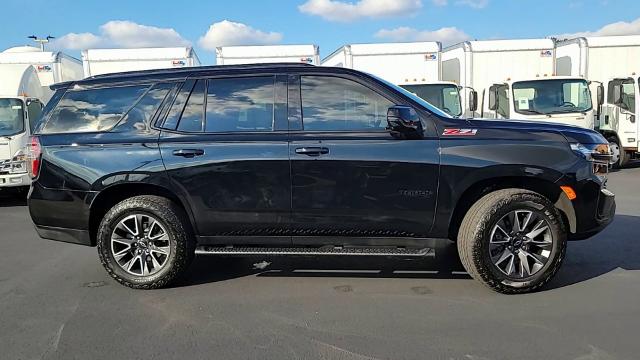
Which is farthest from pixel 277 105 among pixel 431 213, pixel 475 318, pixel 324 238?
pixel 475 318

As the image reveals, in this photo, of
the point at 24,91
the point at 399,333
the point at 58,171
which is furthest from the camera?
the point at 24,91

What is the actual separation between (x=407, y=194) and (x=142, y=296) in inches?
96.4

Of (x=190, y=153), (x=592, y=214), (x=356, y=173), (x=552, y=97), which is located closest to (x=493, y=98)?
(x=552, y=97)

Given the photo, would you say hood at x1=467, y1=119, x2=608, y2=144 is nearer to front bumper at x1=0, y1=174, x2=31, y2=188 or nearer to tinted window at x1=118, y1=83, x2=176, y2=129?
tinted window at x1=118, y1=83, x2=176, y2=129

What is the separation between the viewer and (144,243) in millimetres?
4758

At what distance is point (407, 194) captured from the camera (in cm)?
445

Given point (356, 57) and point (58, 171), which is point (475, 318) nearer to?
point (58, 171)

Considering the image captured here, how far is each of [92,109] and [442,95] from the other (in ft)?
29.0

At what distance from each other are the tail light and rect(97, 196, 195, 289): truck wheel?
79cm

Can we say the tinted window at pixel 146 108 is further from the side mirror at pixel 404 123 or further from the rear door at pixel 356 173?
the side mirror at pixel 404 123

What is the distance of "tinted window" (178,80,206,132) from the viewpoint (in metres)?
4.68

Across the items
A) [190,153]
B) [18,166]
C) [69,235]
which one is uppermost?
[190,153]

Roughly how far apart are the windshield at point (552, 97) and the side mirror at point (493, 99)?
0.50 meters

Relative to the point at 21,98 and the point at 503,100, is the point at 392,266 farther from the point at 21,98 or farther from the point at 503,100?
the point at 21,98
